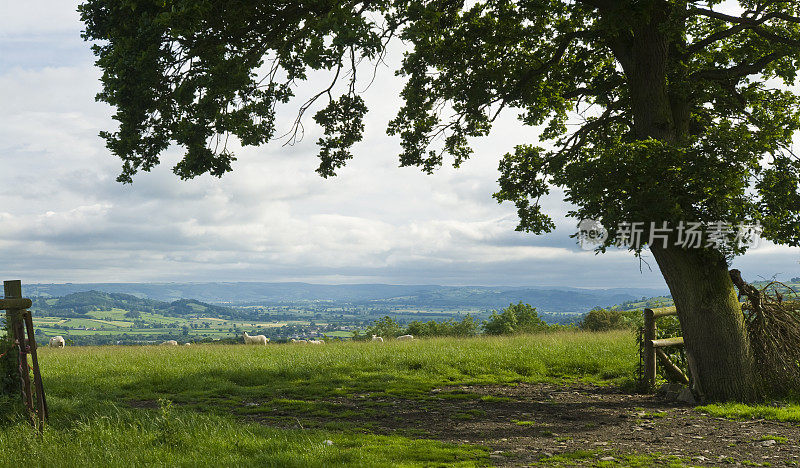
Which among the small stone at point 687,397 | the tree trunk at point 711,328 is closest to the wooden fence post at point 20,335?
the tree trunk at point 711,328

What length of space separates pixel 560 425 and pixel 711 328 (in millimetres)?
5463

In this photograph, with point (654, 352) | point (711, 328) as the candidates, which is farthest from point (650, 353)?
point (711, 328)

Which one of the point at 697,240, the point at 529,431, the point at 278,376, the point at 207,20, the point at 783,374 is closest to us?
the point at 529,431

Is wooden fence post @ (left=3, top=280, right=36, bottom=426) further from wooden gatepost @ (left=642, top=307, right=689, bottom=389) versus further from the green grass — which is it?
wooden gatepost @ (left=642, top=307, right=689, bottom=389)

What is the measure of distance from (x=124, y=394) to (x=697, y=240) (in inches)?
614

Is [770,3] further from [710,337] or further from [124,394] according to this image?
[124,394]

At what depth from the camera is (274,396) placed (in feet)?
49.3

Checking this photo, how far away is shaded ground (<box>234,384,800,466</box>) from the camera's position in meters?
9.43

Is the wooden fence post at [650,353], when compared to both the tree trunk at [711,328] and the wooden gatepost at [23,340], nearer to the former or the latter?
the tree trunk at [711,328]

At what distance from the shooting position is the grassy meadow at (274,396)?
873cm

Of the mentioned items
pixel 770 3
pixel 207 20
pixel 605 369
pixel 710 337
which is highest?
pixel 770 3

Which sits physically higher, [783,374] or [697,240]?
[697,240]

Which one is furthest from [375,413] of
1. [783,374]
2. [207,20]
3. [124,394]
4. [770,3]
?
[770,3]

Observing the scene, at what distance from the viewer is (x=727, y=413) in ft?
42.0
